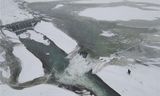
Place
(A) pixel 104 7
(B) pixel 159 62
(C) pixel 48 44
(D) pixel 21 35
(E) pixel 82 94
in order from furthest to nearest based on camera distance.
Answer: (A) pixel 104 7 < (D) pixel 21 35 < (C) pixel 48 44 < (B) pixel 159 62 < (E) pixel 82 94

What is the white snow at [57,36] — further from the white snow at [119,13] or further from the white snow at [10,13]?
the white snow at [119,13]

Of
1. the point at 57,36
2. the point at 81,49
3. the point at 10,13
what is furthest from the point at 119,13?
the point at 10,13

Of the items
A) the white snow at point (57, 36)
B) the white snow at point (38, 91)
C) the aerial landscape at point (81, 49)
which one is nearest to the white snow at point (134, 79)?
the aerial landscape at point (81, 49)

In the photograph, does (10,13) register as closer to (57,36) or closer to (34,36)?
(34,36)

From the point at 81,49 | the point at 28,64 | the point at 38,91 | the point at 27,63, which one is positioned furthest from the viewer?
the point at 81,49

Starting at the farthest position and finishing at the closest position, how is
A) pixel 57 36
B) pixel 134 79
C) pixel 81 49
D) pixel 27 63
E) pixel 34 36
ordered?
pixel 34 36
pixel 57 36
pixel 81 49
pixel 27 63
pixel 134 79

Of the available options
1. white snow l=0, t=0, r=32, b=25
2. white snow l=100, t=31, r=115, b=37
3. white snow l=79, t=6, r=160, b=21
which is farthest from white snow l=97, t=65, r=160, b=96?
white snow l=0, t=0, r=32, b=25

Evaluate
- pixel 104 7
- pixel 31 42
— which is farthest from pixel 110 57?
pixel 104 7

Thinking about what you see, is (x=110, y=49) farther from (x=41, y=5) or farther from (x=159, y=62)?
(x=41, y=5)
